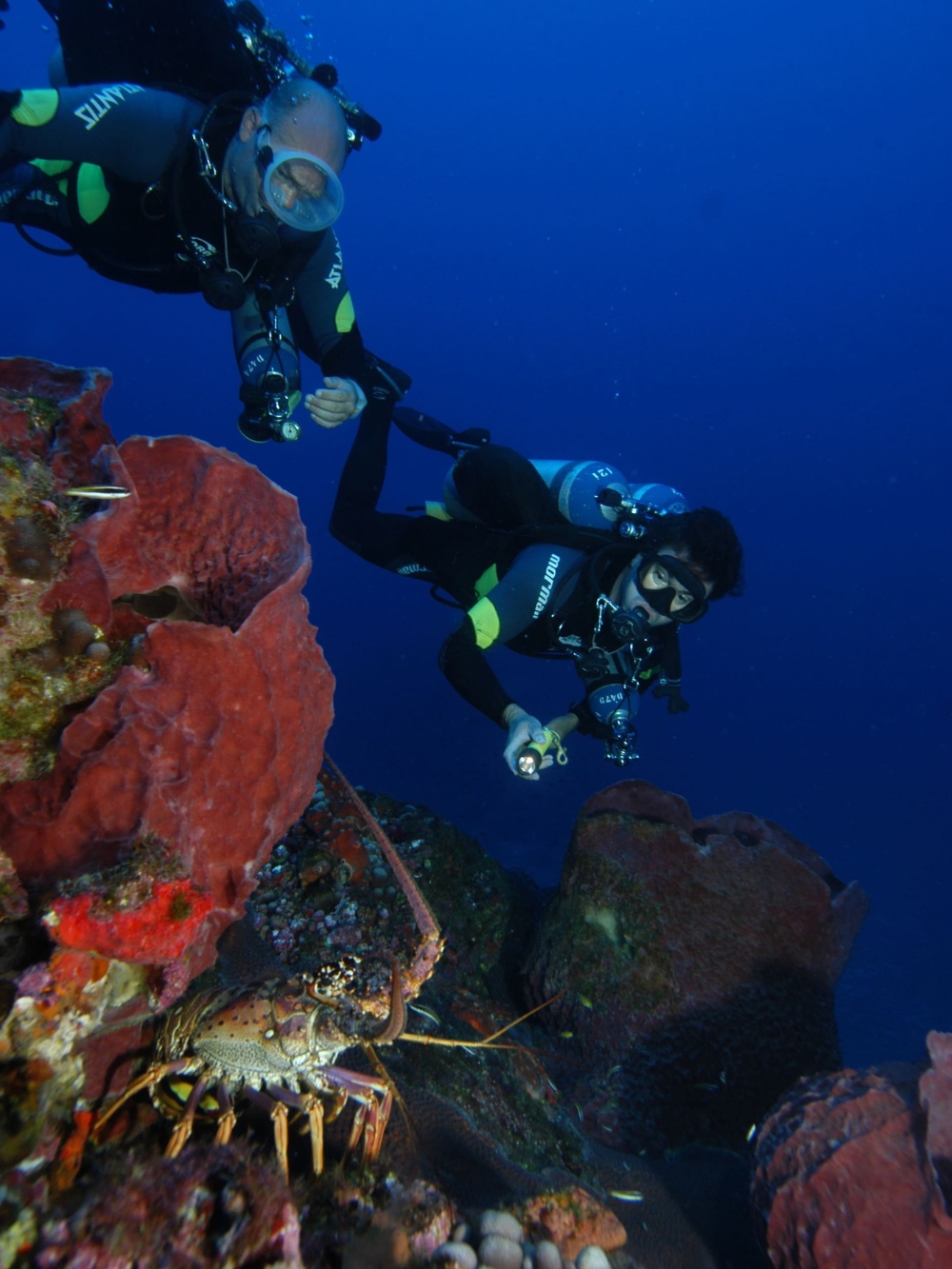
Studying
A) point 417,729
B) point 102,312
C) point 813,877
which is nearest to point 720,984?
point 813,877

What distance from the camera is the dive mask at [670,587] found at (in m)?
4.86

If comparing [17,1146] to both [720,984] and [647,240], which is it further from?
[647,240]

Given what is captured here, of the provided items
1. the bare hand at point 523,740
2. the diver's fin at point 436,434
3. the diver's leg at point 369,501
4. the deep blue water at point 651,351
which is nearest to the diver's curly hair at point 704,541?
the bare hand at point 523,740

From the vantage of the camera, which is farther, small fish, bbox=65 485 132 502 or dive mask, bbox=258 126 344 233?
dive mask, bbox=258 126 344 233

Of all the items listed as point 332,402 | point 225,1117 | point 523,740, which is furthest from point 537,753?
point 332,402

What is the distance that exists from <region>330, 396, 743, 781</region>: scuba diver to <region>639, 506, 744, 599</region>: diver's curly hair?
0.03 ft

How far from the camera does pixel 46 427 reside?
1.75m

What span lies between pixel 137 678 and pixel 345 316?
18.3ft

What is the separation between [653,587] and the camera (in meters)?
5.00

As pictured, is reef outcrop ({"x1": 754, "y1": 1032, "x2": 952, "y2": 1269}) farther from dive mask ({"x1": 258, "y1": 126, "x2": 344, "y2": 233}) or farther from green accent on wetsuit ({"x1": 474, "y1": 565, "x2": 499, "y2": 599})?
dive mask ({"x1": 258, "y1": 126, "x2": 344, "y2": 233})

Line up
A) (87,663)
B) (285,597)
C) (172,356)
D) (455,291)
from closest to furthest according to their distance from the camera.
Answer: (87,663) < (285,597) < (172,356) < (455,291)

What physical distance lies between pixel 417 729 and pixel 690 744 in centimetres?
2178

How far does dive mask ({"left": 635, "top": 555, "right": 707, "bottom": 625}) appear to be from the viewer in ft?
16.0

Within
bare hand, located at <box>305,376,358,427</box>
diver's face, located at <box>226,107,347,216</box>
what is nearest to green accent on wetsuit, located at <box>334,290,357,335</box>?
bare hand, located at <box>305,376,358,427</box>
